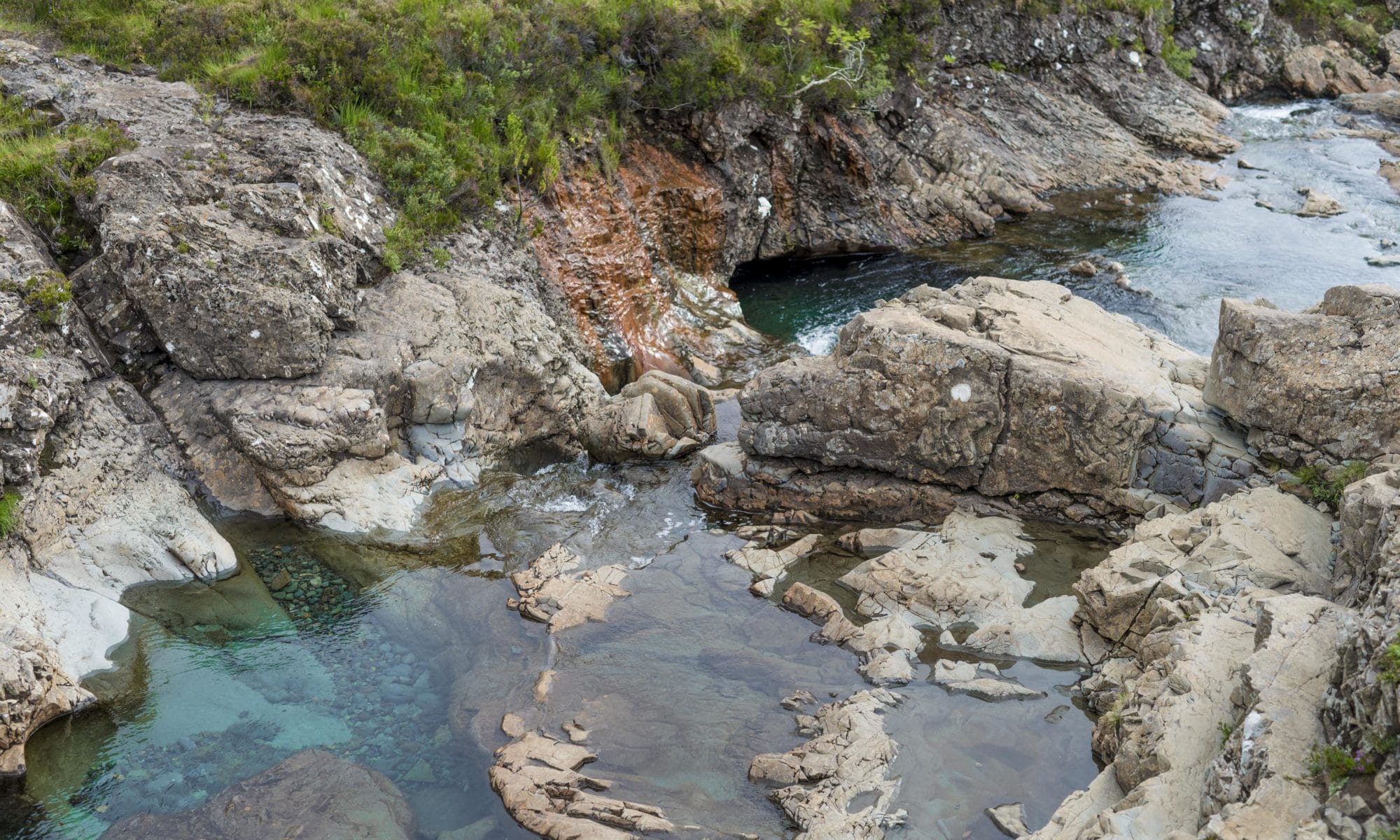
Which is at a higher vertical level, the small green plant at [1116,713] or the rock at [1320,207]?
the rock at [1320,207]

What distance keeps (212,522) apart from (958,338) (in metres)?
12.3

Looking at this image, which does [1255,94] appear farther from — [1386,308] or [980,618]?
[980,618]

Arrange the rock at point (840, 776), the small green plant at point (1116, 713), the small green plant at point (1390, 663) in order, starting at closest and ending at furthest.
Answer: the small green plant at point (1390, 663) < the rock at point (840, 776) < the small green plant at point (1116, 713)

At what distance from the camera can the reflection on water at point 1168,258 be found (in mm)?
24703

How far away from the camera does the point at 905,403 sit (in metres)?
15.8

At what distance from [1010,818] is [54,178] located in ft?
56.9

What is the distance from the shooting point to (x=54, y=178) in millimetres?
15852

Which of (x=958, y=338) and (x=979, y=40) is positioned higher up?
(x=979, y=40)

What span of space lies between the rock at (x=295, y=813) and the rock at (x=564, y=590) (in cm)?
335

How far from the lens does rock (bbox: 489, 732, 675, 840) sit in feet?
33.2

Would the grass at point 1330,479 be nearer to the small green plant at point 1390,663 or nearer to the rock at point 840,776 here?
the small green plant at point 1390,663

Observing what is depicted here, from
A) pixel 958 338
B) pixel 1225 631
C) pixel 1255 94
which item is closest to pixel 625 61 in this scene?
pixel 958 338

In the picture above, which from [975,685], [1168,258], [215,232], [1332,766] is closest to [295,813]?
[975,685]

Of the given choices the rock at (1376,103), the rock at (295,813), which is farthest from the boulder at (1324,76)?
the rock at (295,813)
